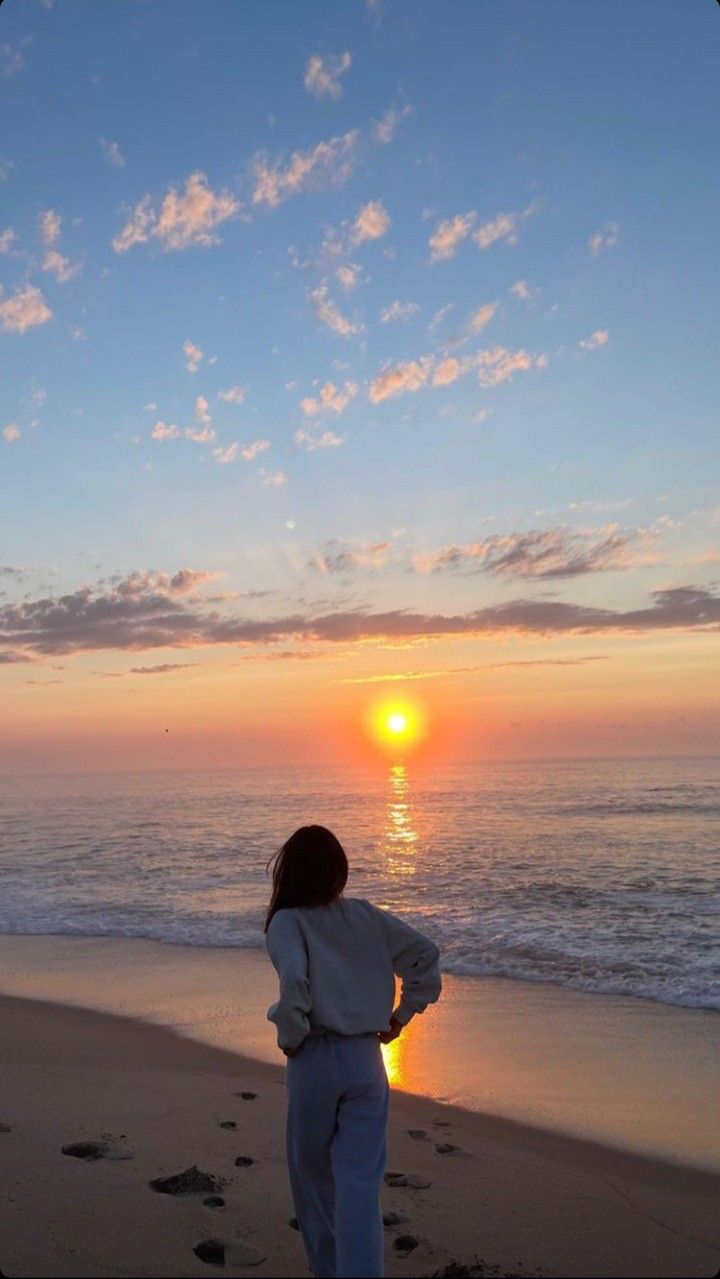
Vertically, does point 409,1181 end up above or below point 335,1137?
below

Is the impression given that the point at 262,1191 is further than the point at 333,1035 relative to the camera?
Yes

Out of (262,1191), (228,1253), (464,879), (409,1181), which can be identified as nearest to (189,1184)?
(262,1191)

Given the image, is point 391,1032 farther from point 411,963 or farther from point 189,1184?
point 189,1184

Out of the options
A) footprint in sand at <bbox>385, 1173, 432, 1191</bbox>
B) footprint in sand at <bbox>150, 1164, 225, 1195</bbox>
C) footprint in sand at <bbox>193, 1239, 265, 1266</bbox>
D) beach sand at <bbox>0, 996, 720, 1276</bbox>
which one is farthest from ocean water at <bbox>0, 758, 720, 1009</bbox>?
footprint in sand at <bbox>193, 1239, 265, 1266</bbox>

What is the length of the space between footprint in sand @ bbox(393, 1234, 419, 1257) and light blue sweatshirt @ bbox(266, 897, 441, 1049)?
1.45m

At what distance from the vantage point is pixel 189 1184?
4730mm

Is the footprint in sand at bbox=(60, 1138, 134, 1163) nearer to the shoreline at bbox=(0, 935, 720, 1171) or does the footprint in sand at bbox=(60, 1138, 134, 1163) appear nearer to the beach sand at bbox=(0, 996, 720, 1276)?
the beach sand at bbox=(0, 996, 720, 1276)

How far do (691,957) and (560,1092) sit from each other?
5140 mm

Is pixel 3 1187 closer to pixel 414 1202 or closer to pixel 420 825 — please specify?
pixel 414 1202

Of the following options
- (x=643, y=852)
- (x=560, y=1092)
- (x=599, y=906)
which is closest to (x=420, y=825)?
(x=643, y=852)

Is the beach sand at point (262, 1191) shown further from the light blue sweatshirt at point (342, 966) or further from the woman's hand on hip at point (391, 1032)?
the light blue sweatshirt at point (342, 966)

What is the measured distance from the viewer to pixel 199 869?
21.3m

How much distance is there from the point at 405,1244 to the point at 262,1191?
3.13 feet

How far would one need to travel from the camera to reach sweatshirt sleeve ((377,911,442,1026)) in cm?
338
